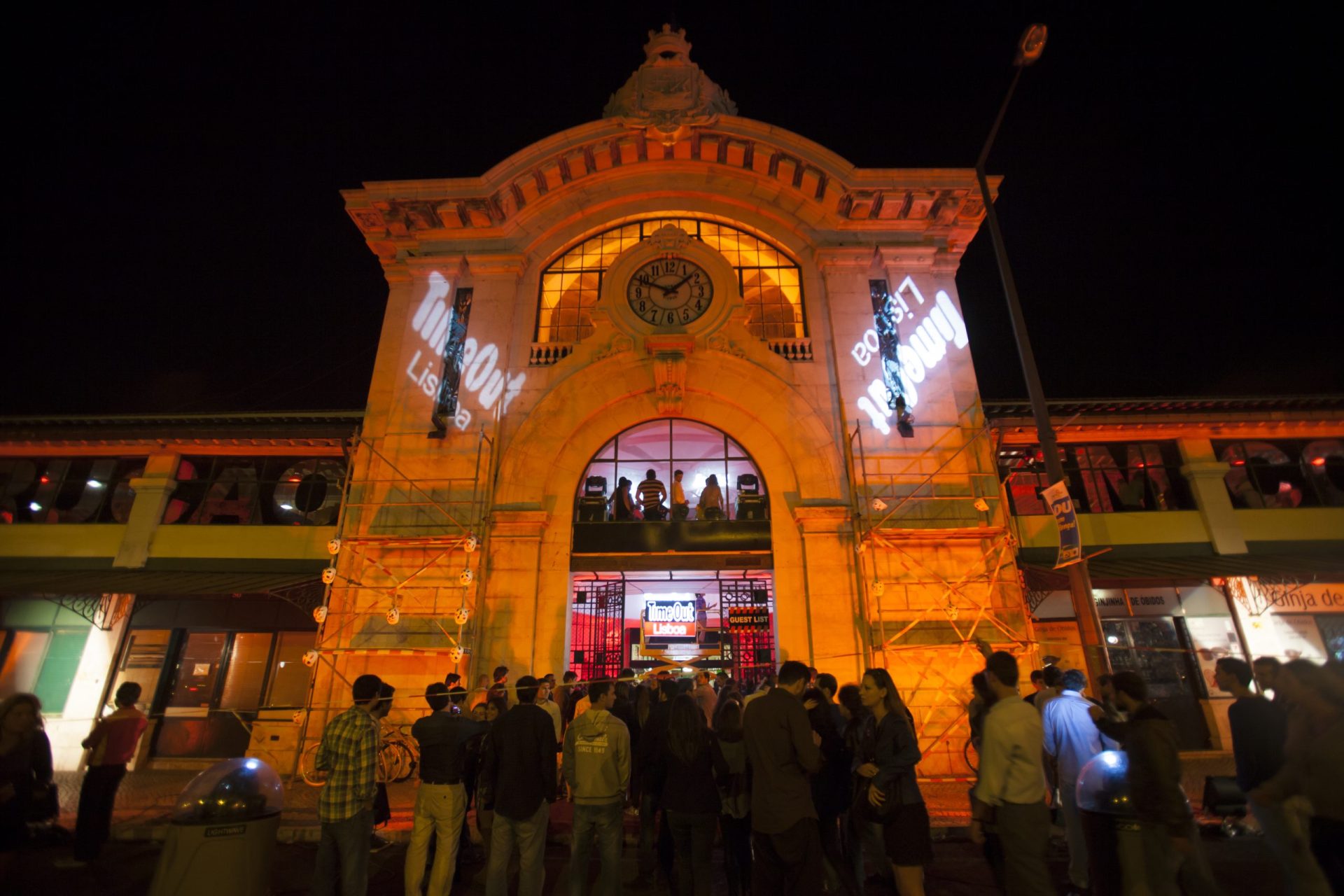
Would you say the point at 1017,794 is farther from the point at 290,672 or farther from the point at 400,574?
the point at 290,672

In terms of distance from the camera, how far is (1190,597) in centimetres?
1567

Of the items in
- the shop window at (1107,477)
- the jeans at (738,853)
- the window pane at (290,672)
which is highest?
the shop window at (1107,477)

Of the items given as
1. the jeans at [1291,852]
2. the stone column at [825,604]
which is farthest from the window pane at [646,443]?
the jeans at [1291,852]

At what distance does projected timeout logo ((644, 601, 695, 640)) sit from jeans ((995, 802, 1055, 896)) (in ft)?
35.7

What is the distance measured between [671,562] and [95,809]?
30.4 feet

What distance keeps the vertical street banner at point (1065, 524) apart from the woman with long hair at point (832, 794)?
4.31 m

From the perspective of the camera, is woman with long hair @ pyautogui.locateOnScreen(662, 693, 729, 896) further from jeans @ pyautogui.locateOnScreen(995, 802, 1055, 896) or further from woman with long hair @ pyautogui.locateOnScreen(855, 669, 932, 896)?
jeans @ pyautogui.locateOnScreen(995, 802, 1055, 896)

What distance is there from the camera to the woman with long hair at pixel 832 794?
6.54m

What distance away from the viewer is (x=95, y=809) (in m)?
7.58

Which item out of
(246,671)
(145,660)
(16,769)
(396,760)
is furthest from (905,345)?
(145,660)

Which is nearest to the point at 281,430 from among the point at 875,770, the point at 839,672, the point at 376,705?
the point at 376,705

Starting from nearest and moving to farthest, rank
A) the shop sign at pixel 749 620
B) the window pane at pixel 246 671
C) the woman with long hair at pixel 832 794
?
the woman with long hair at pixel 832 794
the shop sign at pixel 749 620
the window pane at pixel 246 671

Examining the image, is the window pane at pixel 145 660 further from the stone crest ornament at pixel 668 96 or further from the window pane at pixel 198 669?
the stone crest ornament at pixel 668 96

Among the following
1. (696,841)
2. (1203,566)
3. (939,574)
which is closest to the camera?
(696,841)
